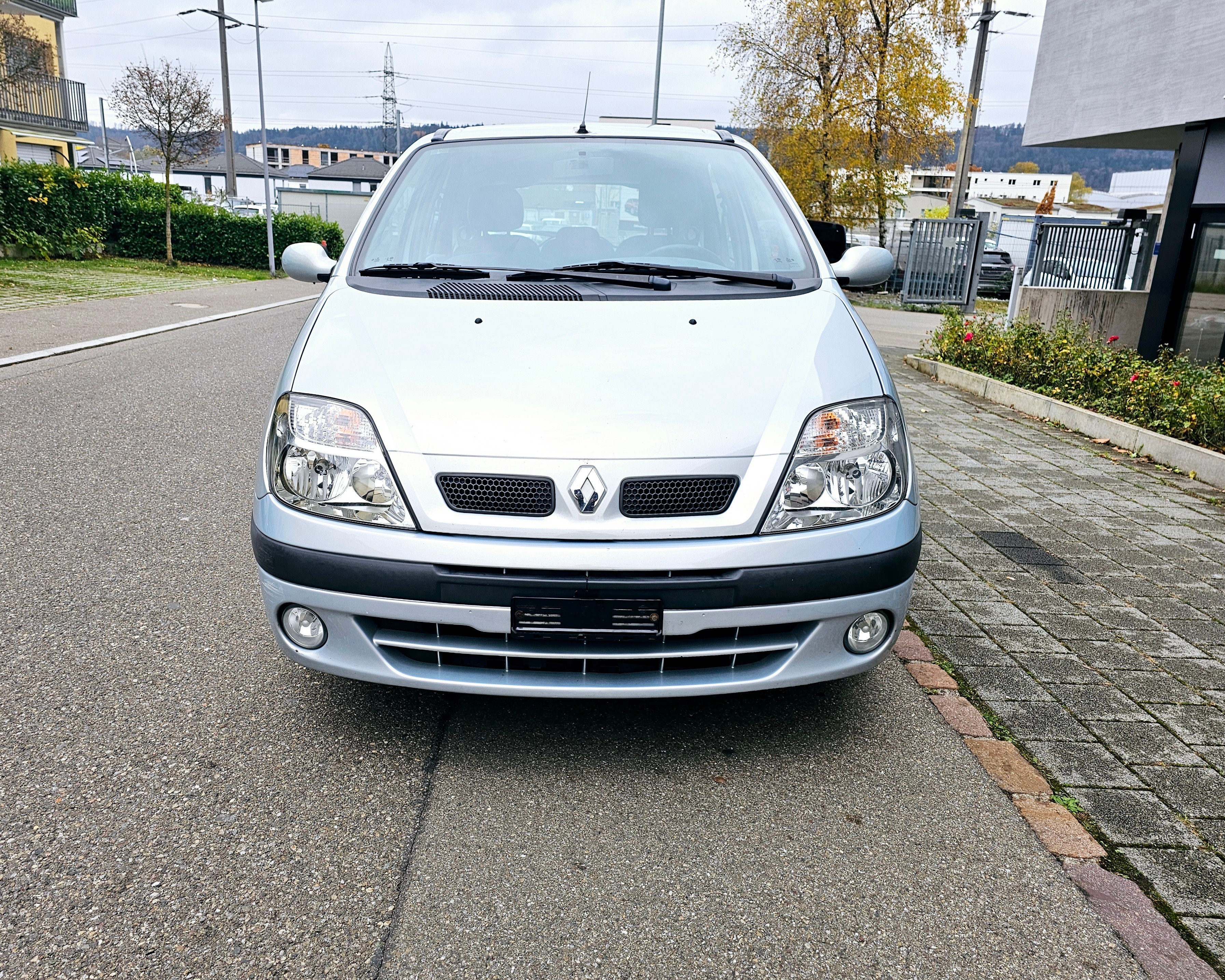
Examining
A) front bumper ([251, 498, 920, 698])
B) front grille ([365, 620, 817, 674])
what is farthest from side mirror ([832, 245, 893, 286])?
front grille ([365, 620, 817, 674])

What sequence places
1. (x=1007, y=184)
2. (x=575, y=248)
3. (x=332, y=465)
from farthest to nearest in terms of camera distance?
(x=1007, y=184), (x=575, y=248), (x=332, y=465)

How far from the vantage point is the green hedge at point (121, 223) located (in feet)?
68.9

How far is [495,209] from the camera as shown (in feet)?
12.1

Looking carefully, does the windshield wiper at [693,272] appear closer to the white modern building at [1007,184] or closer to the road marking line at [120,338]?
the road marking line at [120,338]

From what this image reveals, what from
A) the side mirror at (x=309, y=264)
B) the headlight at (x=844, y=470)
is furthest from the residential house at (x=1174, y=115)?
the side mirror at (x=309, y=264)

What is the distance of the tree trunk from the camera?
82.4 feet

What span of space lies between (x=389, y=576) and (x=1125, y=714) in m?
2.48

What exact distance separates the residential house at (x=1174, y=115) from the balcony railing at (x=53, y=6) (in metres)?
32.6

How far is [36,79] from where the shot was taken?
22766 mm

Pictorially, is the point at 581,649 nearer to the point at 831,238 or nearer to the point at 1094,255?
the point at 831,238

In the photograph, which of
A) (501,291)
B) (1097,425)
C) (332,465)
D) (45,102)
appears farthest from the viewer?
(45,102)

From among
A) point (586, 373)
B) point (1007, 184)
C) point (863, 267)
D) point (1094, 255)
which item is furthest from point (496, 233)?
point (1007, 184)

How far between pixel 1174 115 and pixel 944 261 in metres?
12.0

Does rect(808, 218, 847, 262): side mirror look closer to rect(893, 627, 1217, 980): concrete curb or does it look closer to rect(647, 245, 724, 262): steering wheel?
rect(647, 245, 724, 262): steering wheel
